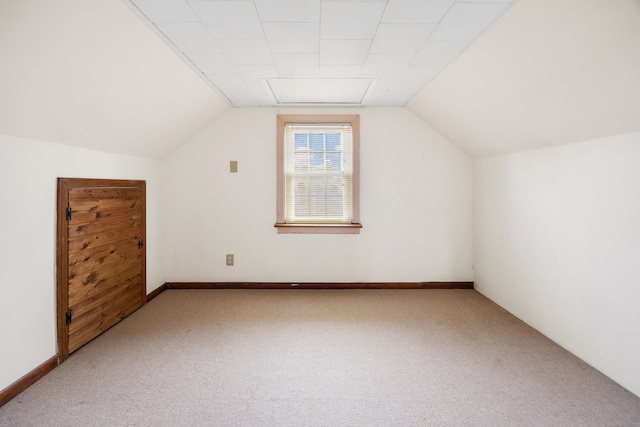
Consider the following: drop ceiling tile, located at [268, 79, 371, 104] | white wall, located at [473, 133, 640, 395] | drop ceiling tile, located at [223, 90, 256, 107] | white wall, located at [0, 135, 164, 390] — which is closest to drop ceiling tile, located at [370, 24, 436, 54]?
drop ceiling tile, located at [268, 79, 371, 104]

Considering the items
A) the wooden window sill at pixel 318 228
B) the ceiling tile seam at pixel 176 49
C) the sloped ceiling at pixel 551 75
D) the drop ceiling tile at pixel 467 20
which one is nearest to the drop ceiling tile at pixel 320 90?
the ceiling tile seam at pixel 176 49

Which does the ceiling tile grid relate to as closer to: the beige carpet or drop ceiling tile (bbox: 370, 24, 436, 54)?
drop ceiling tile (bbox: 370, 24, 436, 54)

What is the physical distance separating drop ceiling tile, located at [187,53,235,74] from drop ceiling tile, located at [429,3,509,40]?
1.53 m

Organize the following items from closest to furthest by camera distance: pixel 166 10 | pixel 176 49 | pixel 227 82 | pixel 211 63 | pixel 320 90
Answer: pixel 166 10 → pixel 176 49 → pixel 211 63 → pixel 227 82 → pixel 320 90

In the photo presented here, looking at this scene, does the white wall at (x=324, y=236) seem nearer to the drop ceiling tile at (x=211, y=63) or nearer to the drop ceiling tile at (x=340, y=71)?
the drop ceiling tile at (x=340, y=71)

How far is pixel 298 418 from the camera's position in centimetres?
168

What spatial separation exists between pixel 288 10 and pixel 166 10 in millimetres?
682

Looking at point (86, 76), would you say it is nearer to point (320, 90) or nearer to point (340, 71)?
point (340, 71)

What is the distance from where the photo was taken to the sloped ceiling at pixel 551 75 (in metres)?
1.49

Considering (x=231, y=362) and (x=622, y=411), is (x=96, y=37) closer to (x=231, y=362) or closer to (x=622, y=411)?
(x=231, y=362)

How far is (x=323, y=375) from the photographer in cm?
207

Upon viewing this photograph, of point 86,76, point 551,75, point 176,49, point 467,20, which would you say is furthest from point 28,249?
point 551,75

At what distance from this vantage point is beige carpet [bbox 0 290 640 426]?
1705 mm

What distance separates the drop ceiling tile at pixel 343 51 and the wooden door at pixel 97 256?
2.08 metres
